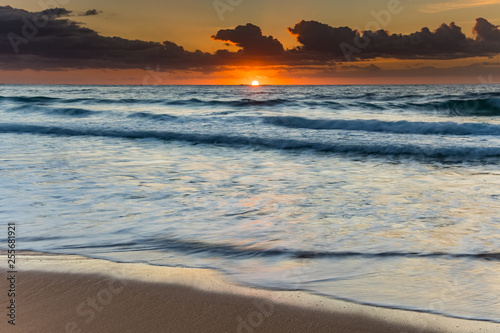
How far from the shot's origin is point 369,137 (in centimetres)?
1609

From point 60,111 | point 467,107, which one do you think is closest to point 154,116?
point 60,111

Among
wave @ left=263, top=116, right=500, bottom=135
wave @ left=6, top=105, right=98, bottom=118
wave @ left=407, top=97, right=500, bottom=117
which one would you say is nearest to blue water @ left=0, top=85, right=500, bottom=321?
wave @ left=263, top=116, right=500, bottom=135

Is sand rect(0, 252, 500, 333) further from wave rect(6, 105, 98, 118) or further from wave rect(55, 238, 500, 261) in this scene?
wave rect(6, 105, 98, 118)

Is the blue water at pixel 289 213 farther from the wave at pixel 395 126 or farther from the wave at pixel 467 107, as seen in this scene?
the wave at pixel 467 107

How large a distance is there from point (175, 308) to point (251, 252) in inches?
53.7

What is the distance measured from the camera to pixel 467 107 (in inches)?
1177

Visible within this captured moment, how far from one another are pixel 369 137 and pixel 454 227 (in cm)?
1093

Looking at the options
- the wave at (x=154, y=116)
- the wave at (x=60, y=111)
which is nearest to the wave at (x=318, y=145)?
the wave at (x=154, y=116)

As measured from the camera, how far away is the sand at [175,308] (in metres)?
3.09

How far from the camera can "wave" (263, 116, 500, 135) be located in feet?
60.5

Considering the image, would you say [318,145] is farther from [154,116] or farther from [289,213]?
[154,116]

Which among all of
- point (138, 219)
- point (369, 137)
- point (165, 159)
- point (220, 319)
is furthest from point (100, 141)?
point (220, 319)

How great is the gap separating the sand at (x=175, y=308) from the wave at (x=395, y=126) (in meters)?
16.3

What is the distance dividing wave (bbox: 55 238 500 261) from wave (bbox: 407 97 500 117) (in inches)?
1039
